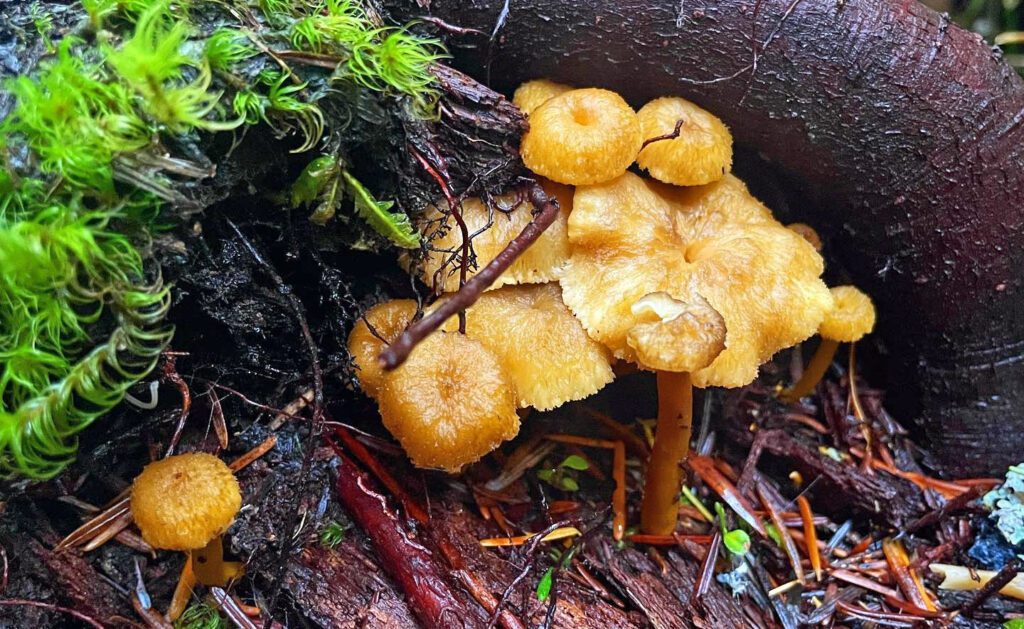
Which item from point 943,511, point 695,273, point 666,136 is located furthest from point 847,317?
point 666,136

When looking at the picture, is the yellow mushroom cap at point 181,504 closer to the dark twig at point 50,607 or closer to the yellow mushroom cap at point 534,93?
the dark twig at point 50,607

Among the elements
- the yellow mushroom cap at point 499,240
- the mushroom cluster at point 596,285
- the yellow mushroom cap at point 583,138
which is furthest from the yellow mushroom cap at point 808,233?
the yellow mushroom cap at point 499,240

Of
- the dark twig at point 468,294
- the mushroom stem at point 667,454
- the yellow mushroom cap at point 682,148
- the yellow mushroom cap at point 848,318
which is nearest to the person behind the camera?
the dark twig at point 468,294

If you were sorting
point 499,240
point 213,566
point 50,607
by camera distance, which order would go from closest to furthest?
point 50,607, point 213,566, point 499,240

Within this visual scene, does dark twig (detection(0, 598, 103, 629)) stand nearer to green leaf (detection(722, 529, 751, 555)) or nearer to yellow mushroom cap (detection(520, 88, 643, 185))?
yellow mushroom cap (detection(520, 88, 643, 185))

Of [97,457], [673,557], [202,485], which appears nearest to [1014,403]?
[673,557]

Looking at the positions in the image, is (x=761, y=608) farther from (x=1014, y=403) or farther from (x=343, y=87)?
(x=343, y=87)

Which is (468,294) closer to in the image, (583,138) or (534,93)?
(583,138)
